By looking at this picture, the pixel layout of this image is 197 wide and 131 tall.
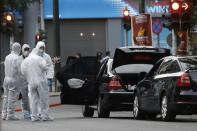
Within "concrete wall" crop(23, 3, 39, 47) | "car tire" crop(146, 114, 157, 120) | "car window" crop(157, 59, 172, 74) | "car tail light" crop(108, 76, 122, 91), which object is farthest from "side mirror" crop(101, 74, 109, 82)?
"concrete wall" crop(23, 3, 39, 47)

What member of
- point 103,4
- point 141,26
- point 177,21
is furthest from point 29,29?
point 177,21

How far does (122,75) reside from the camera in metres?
19.7

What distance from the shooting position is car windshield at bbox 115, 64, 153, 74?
785 inches

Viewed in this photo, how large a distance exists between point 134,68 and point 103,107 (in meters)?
1.27

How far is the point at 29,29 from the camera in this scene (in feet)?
154

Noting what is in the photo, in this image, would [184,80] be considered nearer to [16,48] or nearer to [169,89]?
[169,89]

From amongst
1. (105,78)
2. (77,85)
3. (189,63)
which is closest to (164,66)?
(189,63)

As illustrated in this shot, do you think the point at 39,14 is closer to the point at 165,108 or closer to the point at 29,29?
the point at 29,29

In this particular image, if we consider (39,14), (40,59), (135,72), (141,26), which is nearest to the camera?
(40,59)

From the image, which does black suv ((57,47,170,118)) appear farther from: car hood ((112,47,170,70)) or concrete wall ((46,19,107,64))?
concrete wall ((46,19,107,64))

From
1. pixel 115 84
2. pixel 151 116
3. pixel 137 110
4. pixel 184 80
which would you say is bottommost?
pixel 151 116

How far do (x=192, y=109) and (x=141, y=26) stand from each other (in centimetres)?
1281

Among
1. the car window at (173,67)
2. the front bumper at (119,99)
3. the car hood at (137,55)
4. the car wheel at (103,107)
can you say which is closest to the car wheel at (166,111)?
the car window at (173,67)

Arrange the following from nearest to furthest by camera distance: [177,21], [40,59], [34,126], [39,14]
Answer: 1. [34,126]
2. [40,59]
3. [177,21]
4. [39,14]
